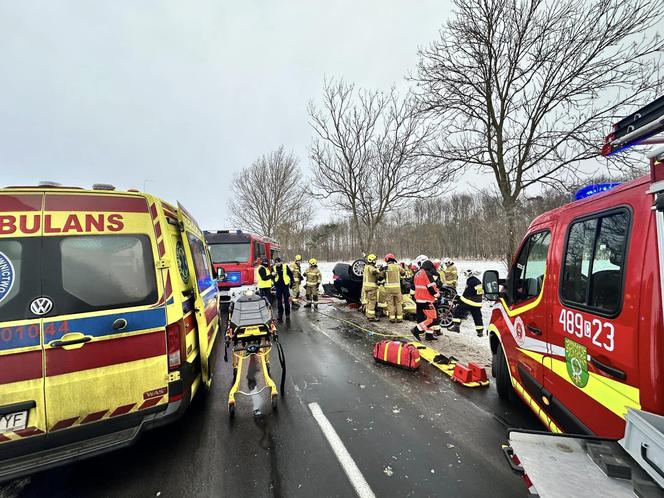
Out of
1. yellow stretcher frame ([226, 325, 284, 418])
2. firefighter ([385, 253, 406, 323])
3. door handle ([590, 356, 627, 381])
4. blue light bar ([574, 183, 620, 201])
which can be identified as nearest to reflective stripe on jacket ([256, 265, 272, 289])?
firefighter ([385, 253, 406, 323])

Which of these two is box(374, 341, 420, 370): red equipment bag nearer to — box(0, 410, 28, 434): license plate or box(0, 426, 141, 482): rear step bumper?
box(0, 426, 141, 482): rear step bumper

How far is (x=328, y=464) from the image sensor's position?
272cm

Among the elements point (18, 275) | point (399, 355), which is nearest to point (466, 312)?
point (399, 355)

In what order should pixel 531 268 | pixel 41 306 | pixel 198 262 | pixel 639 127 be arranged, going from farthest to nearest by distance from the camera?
1. pixel 198 262
2. pixel 531 268
3. pixel 41 306
4. pixel 639 127

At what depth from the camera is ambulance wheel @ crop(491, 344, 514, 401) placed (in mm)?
3783

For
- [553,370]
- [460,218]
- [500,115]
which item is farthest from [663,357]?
[460,218]

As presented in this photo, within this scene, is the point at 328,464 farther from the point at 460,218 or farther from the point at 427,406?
the point at 460,218

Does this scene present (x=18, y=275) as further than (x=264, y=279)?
No

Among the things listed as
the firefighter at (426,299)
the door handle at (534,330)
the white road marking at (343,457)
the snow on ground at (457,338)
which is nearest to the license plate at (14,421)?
the white road marking at (343,457)

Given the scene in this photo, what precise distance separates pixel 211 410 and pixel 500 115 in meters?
9.47

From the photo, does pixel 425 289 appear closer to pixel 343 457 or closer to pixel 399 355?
A: pixel 399 355

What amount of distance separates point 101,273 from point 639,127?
377 centimetres

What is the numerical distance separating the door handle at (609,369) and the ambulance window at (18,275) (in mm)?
3950

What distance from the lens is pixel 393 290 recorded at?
8328 millimetres
